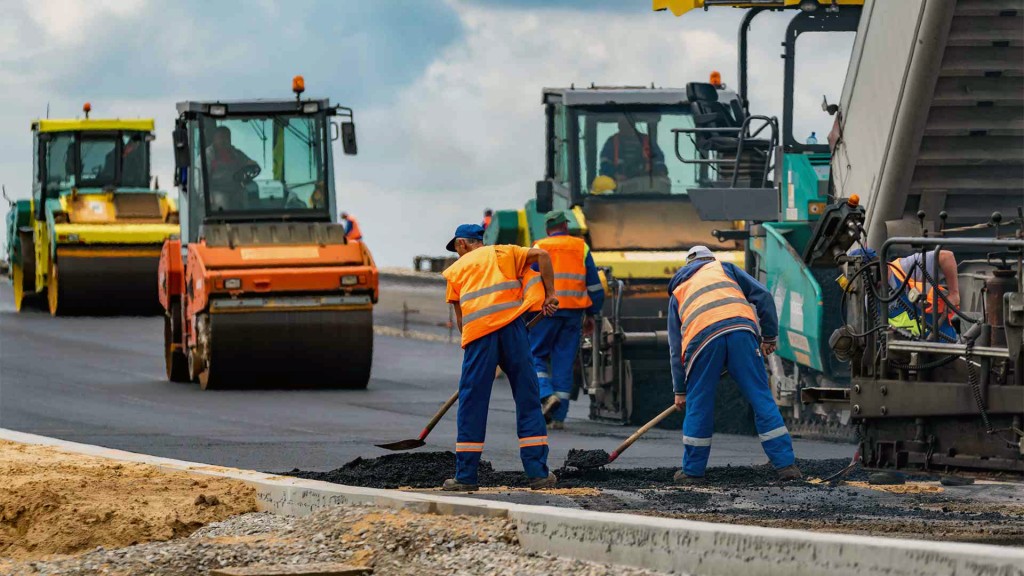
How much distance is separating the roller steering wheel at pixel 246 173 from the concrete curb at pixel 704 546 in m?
10.2

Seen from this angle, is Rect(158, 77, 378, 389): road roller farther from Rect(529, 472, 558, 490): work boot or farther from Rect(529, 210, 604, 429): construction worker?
Rect(529, 472, 558, 490): work boot

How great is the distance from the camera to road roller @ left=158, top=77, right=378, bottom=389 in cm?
1753

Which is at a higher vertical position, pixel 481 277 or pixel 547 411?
pixel 481 277

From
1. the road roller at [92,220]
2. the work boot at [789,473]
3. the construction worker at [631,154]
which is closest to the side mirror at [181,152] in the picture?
the construction worker at [631,154]

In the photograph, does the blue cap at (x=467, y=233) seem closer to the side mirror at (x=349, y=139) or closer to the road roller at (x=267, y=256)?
the road roller at (x=267, y=256)

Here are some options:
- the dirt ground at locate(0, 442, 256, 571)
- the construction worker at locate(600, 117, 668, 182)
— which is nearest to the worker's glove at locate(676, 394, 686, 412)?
the dirt ground at locate(0, 442, 256, 571)

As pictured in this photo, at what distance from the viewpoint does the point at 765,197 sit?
46.7 ft

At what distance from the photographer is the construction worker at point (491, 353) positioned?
9.85 m

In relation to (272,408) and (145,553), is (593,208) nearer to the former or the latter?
(272,408)

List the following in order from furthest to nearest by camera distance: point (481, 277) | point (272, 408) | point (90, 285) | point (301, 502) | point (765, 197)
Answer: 1. point (90, 285)
2. point (272, 408)
3. point (765, 197)
4. point (481, 277)
5. point (301, 502)

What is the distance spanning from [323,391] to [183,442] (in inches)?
199

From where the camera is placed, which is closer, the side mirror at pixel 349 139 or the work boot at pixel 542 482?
the work boot at pixel 542 482

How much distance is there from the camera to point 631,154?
17.8 meters

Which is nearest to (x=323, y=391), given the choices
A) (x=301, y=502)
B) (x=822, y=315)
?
(x=822, y=315)
